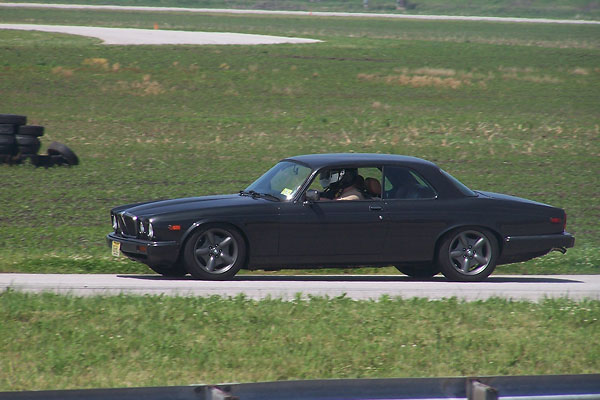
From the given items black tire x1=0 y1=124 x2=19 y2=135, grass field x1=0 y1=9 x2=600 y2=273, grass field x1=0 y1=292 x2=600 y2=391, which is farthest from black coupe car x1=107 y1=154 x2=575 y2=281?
→ black tire x1=0 y1=124 x2=19 y2=135

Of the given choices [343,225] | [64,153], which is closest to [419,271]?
[343,225]

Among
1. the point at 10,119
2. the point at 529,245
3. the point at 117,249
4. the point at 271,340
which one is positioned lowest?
the point at 271,340

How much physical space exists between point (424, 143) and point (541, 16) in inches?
2835

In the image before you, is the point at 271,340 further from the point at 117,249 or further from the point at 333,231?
the point at 117,249

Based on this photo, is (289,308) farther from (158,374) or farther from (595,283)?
(595,283)

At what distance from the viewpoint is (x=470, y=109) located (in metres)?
30.7

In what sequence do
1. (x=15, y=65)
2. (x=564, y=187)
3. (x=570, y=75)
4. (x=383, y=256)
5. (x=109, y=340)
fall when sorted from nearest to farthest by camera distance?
(x=109, y=340) → (x=383, y=256) → (x=564, y=187) → (x=15, y=65) → (x=570, y=75)

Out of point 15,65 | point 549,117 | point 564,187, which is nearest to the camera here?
point 564,187

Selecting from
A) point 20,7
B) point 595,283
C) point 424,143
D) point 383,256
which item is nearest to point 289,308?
point 383,256

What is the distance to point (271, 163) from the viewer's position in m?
20.8

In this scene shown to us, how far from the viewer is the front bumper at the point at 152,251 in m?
9.59

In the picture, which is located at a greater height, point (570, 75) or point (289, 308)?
point (570, 75)

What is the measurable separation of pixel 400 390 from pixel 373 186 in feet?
19.6

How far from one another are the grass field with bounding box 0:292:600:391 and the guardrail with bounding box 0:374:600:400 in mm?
1878
